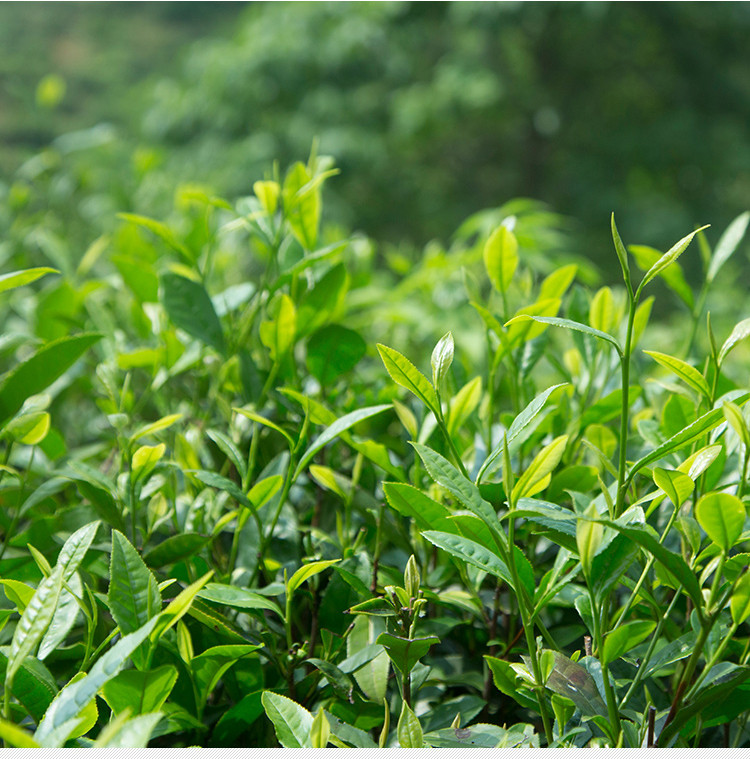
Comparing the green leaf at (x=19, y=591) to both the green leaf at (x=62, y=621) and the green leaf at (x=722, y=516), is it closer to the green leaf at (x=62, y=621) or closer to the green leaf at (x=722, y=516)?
the green leaf at (x=62, y=621)

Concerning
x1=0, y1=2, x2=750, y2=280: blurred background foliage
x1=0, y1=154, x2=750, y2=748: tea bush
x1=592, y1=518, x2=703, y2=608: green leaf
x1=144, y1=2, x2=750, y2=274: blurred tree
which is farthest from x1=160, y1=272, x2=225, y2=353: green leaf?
x1=144, y1=2, x2=750, y2=274: blurred tree

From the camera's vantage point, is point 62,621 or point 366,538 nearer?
point 62,621

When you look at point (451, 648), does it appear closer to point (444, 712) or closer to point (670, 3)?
point (444, 712)

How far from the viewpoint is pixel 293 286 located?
0.70 meters

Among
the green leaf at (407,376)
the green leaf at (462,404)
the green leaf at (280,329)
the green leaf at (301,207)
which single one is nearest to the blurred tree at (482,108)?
the green leaf at (301,207)

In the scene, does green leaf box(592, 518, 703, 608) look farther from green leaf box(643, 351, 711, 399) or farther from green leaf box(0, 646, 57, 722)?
green leaf box(0, 646, 57, 722)

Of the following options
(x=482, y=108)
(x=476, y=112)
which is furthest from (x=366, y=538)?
A: (x=476, y=112)

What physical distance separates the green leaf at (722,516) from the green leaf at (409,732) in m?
0.18

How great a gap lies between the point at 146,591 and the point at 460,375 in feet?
1.21

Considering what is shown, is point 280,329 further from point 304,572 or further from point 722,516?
point 722,516

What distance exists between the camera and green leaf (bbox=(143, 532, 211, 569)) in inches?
20.0

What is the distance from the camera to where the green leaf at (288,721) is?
1.27 ft

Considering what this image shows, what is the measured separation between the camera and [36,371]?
1.84 ft

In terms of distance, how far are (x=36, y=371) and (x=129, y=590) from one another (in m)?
0.23
